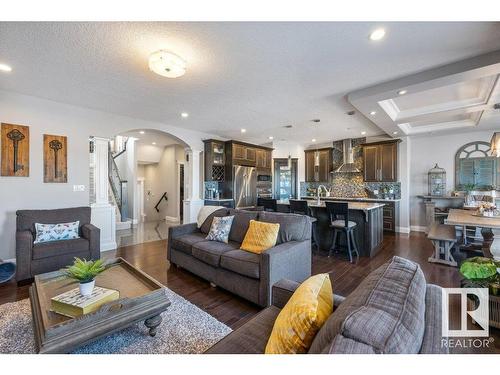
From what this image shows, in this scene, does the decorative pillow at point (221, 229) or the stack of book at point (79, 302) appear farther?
the decorative pillow at point (221, 229)

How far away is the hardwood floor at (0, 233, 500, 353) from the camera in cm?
233

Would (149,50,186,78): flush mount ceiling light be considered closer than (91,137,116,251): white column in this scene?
Yes

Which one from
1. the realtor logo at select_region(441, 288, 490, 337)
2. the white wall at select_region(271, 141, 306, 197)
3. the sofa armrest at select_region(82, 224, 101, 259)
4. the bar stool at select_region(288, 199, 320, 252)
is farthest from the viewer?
the white wall at select_region(271, 141, 306, 197)

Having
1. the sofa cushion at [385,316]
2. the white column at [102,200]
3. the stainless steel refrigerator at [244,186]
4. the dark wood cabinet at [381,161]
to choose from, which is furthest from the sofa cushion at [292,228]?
the dark wood cabinet at [381,161]

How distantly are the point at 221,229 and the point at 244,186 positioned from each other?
3.28 metres

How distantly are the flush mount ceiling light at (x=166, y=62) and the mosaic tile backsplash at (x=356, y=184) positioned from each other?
6205mm

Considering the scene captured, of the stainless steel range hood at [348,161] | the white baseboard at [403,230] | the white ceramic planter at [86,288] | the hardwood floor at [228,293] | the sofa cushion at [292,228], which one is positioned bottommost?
the hardwood floor at [228,293]

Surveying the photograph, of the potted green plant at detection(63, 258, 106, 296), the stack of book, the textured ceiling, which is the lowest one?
the stack of book

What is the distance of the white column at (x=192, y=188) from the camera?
5.84m

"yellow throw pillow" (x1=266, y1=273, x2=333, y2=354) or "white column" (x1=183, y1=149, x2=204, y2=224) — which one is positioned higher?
"white column" (x1=183, y1=149, x2=204, y2=224)

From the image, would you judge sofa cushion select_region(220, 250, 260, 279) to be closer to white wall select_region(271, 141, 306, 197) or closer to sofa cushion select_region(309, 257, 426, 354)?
sofa cushion select_region(309, 257, 426, 354)

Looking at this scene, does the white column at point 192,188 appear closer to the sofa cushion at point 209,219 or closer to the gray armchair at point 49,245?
the sofa cushion at point 209,219

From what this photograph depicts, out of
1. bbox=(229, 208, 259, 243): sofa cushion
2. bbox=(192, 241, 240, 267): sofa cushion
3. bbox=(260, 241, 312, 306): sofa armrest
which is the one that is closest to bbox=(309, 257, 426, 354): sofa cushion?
bbox=(260, 241, 312, 306): sofa armrest

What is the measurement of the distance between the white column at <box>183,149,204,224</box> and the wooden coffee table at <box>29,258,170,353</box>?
350 centimetres
